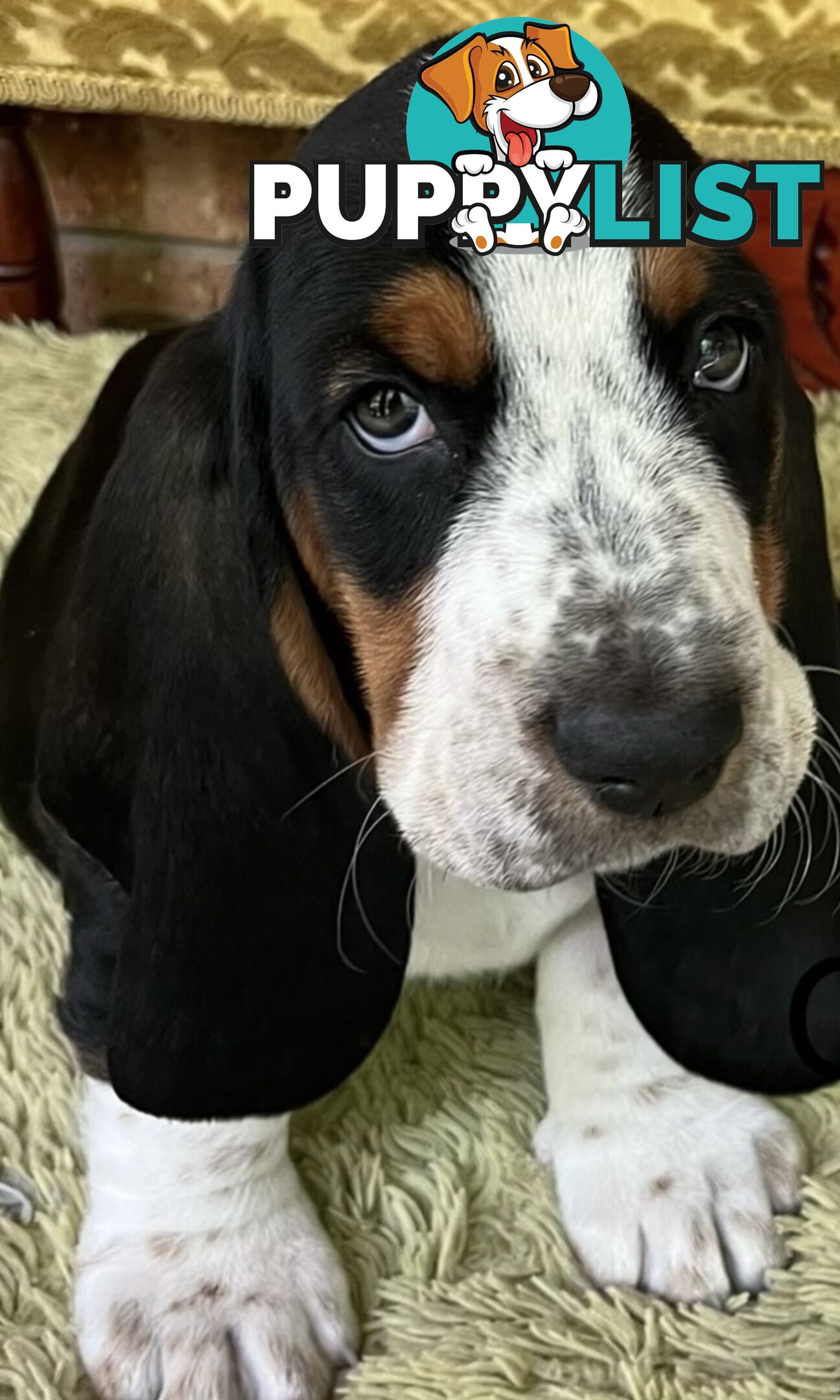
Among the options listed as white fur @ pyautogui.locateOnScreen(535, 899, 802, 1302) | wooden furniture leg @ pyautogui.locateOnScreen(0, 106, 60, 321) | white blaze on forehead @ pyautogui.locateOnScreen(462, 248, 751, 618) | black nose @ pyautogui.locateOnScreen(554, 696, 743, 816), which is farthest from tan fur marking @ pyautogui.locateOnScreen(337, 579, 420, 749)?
wooden furniture leg @ pyautogui.locateOnScreen(0, 106, 60, 321)

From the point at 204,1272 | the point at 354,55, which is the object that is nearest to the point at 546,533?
the point at 204,1272

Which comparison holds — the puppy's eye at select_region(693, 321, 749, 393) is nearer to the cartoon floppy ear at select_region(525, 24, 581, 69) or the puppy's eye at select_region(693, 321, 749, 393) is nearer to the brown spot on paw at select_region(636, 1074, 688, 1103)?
the cartoon floppy ear at select_region(525, 24, 581, 69)

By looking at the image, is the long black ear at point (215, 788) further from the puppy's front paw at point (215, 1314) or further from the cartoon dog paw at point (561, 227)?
the cartoon dog paw at point (561, 227)

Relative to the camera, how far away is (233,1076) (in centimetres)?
166

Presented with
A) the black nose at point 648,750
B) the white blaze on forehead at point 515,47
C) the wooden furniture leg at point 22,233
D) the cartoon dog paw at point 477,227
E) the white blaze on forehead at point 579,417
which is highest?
the wooden furniture leg at point 22,233

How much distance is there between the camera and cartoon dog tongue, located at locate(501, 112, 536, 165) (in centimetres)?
142

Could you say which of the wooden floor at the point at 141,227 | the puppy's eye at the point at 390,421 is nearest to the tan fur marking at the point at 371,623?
the puppy's eye at the point at 390,421

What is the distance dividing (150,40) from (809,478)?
2116 millimetres

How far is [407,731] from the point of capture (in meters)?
1.47

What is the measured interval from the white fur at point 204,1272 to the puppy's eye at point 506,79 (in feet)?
3.64

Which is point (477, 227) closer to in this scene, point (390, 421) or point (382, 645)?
point (390, 421)

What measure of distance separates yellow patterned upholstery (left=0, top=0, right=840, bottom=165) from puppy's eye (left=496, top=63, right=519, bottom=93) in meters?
1.72

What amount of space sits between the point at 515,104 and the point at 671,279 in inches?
9.0

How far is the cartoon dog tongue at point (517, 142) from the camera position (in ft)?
4.64
